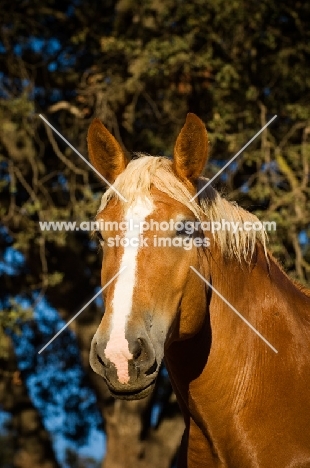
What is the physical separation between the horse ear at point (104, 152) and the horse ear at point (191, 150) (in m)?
0.34

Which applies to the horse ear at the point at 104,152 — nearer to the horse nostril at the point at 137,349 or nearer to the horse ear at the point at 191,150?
the horse ear at the point at 191,150

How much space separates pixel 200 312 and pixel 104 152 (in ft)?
3.34

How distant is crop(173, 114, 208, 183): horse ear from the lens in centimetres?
334

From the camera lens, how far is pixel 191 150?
11.1 ft

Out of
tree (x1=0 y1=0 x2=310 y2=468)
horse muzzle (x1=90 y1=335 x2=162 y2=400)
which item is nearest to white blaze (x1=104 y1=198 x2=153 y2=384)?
horse muzzle (x1=90 y1=335 x2=162 y2=400)

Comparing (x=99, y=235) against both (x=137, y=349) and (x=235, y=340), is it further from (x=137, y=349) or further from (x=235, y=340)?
(x=235, y=340)

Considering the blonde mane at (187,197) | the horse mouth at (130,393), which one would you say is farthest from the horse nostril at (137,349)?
the blonde mane at (187,197)

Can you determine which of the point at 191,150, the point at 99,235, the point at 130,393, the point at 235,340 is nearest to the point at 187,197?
the point at 191,150

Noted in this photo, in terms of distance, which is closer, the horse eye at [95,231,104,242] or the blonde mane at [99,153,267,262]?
the blonde mane at [99,153,267,262]

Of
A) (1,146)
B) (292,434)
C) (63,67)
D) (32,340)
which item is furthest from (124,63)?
(292,434)

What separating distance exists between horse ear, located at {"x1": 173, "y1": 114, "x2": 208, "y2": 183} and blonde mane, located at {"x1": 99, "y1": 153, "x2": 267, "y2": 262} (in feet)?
0.22

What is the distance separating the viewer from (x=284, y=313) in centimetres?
356

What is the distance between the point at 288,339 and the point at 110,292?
106 centimetres

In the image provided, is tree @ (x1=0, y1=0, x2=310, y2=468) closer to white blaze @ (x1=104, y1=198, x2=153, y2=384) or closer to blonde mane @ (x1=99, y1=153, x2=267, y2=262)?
blonde mane @ (x1=99, y1=153, x2=267, y2=262)
